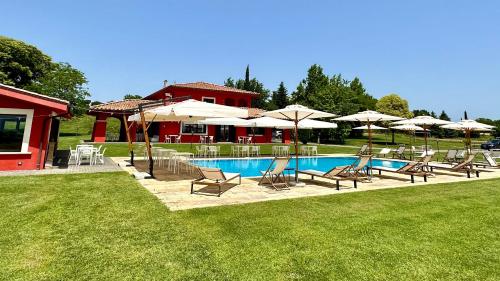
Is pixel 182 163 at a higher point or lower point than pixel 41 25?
lower

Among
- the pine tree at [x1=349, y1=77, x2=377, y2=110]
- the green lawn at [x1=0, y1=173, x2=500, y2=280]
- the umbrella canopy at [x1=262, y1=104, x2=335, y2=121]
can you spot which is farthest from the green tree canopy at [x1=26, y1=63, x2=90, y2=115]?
the pine tree at [x1=349, y1=77, x2=377, y2=110]

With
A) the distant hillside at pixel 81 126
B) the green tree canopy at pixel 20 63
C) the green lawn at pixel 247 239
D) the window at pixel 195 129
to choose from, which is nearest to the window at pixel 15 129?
the green lawn at pixel 247 239

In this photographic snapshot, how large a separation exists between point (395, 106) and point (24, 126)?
55233 millimetres

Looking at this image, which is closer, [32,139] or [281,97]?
[32,139]

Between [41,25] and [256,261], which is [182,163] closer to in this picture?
[256,261]

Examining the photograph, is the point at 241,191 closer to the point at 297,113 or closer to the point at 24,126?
the point at 297,113

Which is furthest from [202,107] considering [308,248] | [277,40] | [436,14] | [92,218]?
[277,40]

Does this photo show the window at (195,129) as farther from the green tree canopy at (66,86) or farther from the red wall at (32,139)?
the red wall at (32,139)

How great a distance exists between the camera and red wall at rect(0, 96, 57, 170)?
9953 mm

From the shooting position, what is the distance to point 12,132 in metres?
10.1

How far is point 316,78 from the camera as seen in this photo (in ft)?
151

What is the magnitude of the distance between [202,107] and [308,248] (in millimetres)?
6654

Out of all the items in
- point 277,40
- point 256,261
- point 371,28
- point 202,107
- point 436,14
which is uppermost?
point 277,40

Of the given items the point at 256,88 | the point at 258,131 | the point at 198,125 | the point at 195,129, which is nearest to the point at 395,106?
the point at 256,88
